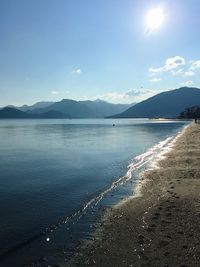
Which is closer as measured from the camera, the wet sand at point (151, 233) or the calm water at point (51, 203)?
the wet sand at point (151, 233)

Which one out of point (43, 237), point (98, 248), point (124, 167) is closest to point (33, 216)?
point (43, 237)

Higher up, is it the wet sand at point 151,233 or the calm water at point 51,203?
the wet sand at point 151,233

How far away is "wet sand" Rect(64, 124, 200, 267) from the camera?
15.2 metres

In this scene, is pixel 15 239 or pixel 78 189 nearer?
pixel 15 239

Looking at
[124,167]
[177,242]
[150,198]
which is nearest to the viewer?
[177,242]

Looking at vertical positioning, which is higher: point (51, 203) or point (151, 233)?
point (151, 233)

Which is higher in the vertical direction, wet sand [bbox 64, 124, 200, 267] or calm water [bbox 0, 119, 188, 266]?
wet sand [bbox 64, 124, 200, 267]

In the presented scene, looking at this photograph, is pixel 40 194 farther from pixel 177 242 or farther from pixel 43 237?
pixel 177 242

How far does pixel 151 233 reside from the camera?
60.2ft

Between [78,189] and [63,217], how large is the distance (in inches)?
362

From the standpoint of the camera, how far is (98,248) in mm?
16828

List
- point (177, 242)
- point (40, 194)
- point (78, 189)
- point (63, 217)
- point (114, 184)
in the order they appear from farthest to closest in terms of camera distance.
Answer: point (114, 184) → point (78, 189) → point (40, 194) → point (63, 217) → point (177, 242)

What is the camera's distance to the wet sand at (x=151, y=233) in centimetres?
1520

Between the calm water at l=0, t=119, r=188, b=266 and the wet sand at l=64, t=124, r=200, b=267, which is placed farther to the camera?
the calm water at l=0, t=119, r=188, b=266
